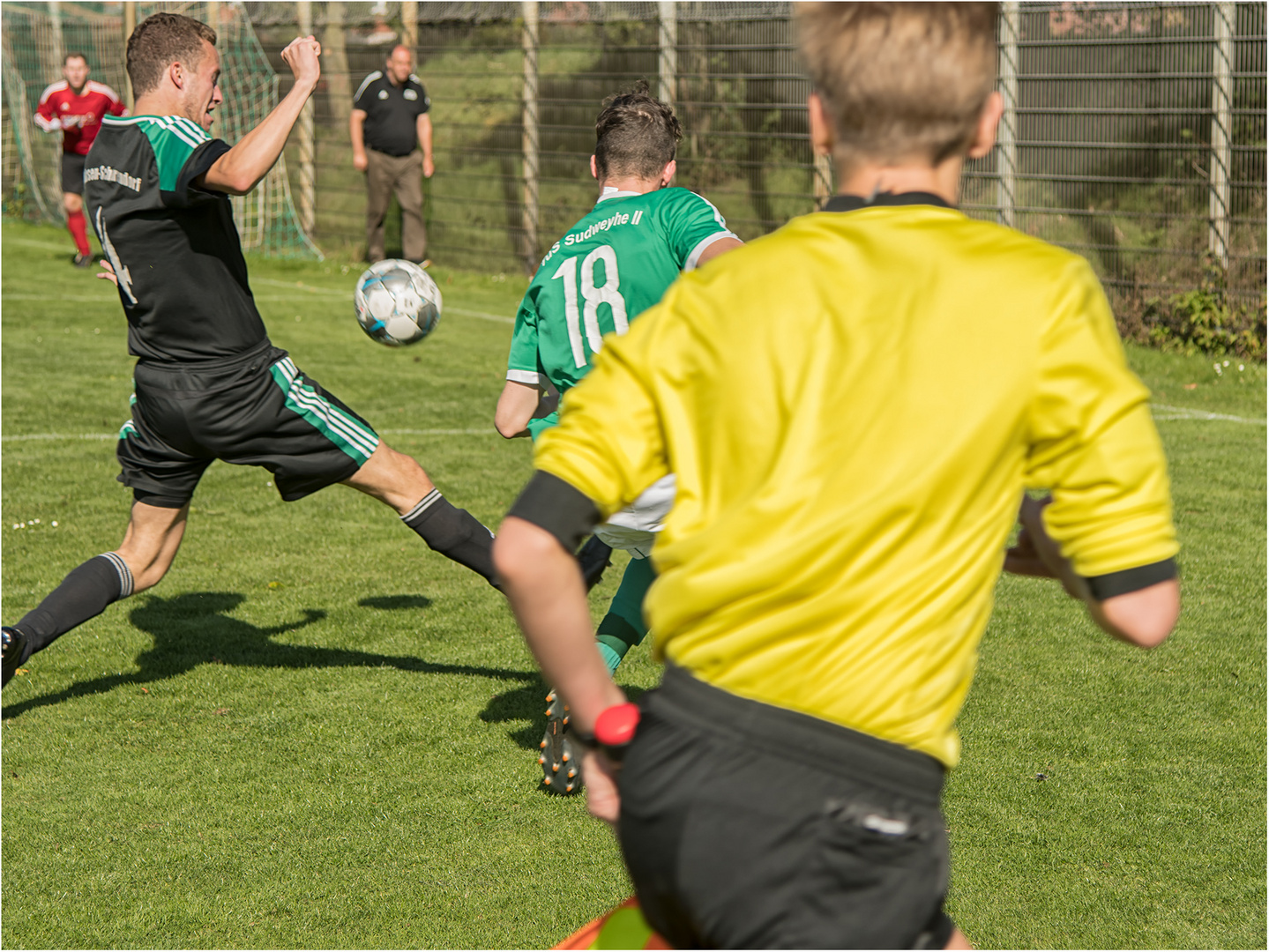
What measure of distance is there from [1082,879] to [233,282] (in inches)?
139

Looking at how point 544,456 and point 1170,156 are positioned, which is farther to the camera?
→ point 1170,156

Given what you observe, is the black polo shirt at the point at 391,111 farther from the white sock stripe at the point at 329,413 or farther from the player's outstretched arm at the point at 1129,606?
the player's outstretched arm at the point at 1129,606

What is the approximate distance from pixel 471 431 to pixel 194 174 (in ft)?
18.0

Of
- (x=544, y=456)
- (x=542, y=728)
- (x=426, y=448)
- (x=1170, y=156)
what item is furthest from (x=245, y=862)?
(x=1170, y=156)

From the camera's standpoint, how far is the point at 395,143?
18312 millimetres

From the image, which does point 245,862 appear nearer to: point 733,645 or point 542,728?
point 542,728

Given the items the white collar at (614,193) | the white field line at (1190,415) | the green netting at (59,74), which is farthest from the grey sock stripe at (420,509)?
the green netting at (59,74)

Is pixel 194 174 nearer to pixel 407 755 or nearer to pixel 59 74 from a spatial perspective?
pixel 407 755

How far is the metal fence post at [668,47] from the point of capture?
17.3m

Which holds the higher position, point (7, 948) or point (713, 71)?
point (713, 71)

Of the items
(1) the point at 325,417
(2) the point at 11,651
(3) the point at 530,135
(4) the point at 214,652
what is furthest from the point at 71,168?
(2) the point at 11,651

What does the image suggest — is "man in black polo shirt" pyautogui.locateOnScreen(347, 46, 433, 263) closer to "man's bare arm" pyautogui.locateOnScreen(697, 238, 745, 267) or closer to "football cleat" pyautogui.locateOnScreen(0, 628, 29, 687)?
"football cleat" pyautogui.locateOnScreen(0, 628, 29, 687)

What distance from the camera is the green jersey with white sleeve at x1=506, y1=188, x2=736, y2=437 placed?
4.46 metres

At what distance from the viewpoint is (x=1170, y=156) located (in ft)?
43.3
